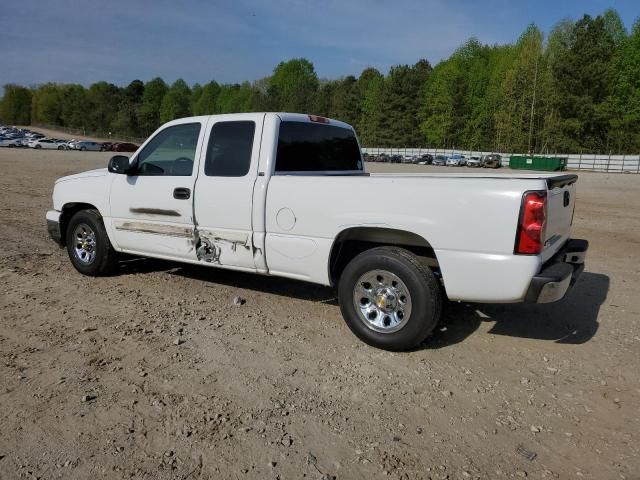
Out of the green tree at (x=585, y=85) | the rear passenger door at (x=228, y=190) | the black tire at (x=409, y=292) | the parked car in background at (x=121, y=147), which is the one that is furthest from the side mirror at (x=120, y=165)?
the parked car in background at (x=121, y=147)

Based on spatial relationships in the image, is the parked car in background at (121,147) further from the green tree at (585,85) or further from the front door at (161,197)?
the front door at (161,197)

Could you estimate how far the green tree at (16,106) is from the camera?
484 feet

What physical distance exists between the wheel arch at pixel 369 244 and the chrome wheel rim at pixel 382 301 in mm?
337

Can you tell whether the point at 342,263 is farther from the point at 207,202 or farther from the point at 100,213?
the point at 100,213

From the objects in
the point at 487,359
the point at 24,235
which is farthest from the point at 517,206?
the point at 24,235

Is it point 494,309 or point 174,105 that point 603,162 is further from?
point 174,105

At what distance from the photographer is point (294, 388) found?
3734mm

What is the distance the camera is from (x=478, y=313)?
542cm

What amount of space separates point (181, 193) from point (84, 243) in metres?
1.91

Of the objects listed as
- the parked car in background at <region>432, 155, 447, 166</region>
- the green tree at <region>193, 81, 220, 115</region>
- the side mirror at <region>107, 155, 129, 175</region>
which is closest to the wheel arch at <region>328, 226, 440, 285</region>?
the side mirror at <region>107, 155, 129, 175</region>

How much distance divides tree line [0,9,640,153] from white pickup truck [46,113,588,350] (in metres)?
66.2

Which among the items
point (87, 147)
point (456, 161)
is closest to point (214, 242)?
point (456, 161)

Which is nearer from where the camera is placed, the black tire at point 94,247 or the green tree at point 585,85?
the black tire at point 94,247

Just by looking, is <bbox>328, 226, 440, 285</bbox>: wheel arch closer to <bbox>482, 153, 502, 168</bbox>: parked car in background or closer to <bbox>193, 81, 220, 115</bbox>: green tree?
<bbox>482, 153, 502, 168</bbox>: parked car in background
